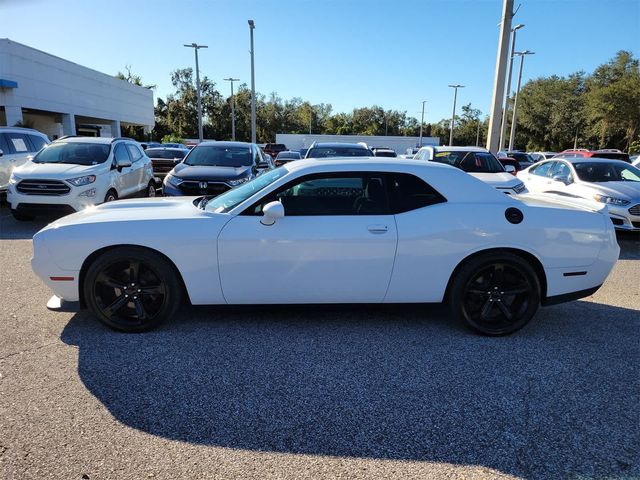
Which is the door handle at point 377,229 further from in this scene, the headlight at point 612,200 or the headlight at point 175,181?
the headlight at point 612,200

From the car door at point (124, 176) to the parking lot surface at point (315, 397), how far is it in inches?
215

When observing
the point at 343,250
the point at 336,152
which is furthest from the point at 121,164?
the point at 343,250

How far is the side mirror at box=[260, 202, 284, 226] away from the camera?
3.62 meters

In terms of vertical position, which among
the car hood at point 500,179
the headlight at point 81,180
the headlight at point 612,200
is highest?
the car hood at point 500,179

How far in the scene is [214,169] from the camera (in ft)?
29.9

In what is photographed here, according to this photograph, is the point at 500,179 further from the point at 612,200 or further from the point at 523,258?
the point at 523,258

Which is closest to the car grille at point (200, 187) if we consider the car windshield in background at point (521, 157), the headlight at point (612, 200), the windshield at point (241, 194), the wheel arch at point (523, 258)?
the windshield at point (241, 194)

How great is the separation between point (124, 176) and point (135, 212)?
6205 mm

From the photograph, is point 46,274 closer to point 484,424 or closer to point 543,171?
point 484,424

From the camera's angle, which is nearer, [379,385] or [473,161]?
[379,385]

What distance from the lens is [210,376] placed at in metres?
3.21

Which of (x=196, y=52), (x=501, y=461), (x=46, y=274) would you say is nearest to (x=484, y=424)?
(x=501, y=461)

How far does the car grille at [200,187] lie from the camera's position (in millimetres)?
8469

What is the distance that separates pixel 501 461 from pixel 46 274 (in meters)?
3.60
